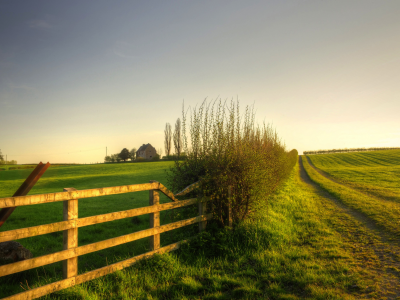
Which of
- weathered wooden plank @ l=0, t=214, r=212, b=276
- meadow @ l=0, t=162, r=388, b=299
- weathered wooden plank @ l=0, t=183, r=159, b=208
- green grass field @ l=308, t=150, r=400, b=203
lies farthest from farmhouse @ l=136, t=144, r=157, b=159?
weathered wooden plank @ l=0, t=183, r=159, b=208

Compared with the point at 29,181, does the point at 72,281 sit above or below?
below

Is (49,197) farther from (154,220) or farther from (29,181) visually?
(154,220)

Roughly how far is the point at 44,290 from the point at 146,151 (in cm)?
10240

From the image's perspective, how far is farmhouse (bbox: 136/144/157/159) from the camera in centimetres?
10369

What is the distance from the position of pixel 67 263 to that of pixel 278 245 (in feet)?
15.2

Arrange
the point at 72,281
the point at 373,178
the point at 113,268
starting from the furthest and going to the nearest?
the point at 373,178 < the point at 113,268 < the point at 72,281

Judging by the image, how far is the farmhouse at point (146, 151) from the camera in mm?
103688

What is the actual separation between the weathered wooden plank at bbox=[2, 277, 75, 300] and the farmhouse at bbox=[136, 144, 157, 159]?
333 feet

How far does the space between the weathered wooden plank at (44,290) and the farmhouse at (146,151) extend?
10143 cm

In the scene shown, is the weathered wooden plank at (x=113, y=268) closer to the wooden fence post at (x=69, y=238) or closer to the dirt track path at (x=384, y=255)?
the wooden fence post at (x=69, y=238)

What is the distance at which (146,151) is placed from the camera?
341 feet

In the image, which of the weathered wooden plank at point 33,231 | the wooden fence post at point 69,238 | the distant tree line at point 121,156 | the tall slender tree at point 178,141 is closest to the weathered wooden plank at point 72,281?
the wooden fence post at point 69,238

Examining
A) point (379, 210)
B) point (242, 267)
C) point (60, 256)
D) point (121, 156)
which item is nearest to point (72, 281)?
point (60, 256)

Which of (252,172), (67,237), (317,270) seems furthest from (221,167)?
(67,237)
